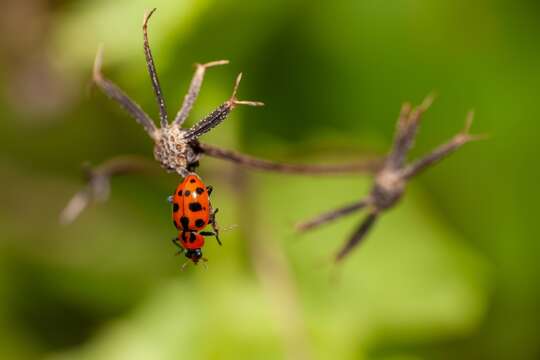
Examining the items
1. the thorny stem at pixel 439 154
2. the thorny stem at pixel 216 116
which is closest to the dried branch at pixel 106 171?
the thorny stem at pixel 216 116

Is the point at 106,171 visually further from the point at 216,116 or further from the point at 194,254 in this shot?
the point at 216,116

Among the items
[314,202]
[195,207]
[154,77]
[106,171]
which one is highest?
[314,202]

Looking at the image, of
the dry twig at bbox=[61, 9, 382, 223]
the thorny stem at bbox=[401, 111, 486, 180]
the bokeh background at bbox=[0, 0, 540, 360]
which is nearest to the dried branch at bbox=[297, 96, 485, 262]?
the thorny stem at bbox=[401, 111, 486, 180]

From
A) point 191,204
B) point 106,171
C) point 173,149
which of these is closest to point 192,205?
point 191,204

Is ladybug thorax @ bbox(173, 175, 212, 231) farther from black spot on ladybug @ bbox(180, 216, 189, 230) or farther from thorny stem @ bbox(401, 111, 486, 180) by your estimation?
thorny stem @ bbox(401, 111, 486, 180)

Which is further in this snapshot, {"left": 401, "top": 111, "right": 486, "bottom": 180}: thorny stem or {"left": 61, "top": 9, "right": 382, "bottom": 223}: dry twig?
{"left": 401, "top": 111, "right": 486, "bottom": 180}: thorny stem

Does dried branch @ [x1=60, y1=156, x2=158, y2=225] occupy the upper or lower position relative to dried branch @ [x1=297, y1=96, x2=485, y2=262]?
upper

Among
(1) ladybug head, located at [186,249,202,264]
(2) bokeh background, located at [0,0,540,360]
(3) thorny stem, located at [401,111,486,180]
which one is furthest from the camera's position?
(2) bokeh background, located at [0,0,540,360]

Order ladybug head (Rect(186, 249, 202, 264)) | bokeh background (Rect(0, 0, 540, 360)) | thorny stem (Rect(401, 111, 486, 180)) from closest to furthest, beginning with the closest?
thorny stem (Rect(401, 111, 486, 180))
ladybug head (Rect(186, 249, 202, 264))
bokeh background (Rect(0, 0, 540, 360))
